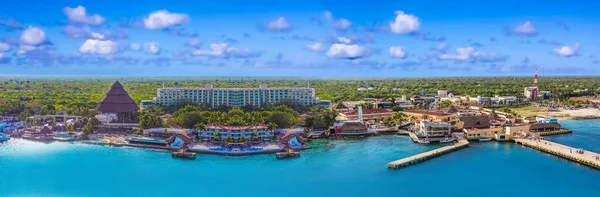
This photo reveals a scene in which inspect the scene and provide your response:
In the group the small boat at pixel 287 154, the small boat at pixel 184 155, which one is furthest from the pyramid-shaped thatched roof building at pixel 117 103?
the small boat at pixel 287 154

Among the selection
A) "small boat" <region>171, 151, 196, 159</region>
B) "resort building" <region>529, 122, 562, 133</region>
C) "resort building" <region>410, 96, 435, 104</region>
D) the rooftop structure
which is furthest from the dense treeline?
"resort building" <region>529, 122, 562, 133</region>

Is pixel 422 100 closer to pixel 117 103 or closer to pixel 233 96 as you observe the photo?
pixel 233 96

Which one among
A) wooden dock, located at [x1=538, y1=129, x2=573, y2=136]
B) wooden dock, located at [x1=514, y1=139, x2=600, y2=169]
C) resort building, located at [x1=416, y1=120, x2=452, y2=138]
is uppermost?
resort building, located at [x1=416, y1=120, x2=452, y2=138]

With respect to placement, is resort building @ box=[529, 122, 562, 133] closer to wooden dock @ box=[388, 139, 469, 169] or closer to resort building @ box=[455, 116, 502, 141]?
resort building @ box=[455, 116, 502, 141]

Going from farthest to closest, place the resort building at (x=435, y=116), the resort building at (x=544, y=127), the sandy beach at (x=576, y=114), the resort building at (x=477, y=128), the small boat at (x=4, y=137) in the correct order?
the sandy beach at (x=576, y=114) → the resort building at (x=435, y=116) → the resort building at (x=544, y=127) → the resort building at (x=477, y=128) → the small boat at (x=4, y=137)

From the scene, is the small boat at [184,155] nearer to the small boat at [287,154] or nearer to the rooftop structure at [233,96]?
the small boat at [287,154]

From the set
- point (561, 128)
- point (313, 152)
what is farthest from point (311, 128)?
point (561, 128)
